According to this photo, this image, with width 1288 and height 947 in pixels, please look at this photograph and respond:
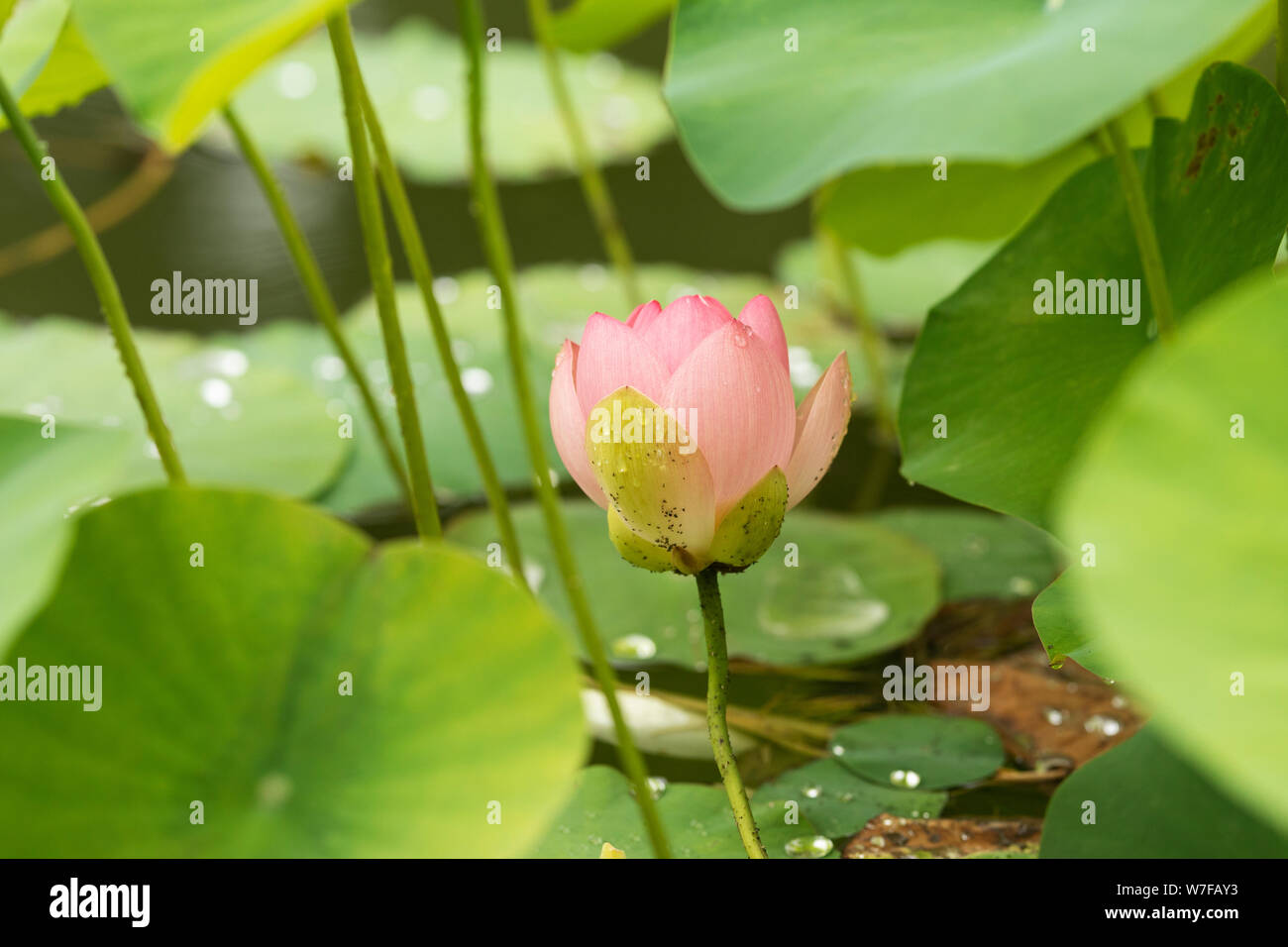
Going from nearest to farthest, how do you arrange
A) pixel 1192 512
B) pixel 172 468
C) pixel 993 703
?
pixel 1192 512 → pixel 172 468 → pixel 993 703

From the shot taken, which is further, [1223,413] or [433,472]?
[433,472]

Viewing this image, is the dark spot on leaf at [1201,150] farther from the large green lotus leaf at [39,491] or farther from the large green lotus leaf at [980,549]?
the large green lotus leaf at [39,491]

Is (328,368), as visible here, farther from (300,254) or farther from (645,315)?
(645,315)

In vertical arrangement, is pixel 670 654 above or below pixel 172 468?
below

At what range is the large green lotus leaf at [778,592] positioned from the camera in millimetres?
747

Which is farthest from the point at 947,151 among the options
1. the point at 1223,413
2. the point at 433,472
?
the point at 433,472

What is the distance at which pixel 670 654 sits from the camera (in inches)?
29.4

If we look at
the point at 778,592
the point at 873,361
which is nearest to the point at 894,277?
the point at 873,361

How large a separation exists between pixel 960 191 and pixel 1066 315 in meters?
0.25

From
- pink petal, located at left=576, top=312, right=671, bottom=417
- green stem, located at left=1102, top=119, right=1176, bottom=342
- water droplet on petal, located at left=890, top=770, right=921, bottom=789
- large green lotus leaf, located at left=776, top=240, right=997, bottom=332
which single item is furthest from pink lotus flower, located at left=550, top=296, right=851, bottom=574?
large green lotus leaf, located at left=776, top=240, right=997, bottom=332

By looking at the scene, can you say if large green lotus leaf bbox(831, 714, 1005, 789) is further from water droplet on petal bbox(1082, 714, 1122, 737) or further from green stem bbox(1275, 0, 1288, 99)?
green stem bbox(1275, 0, 1288, 99)

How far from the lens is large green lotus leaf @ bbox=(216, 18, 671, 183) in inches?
62.0
